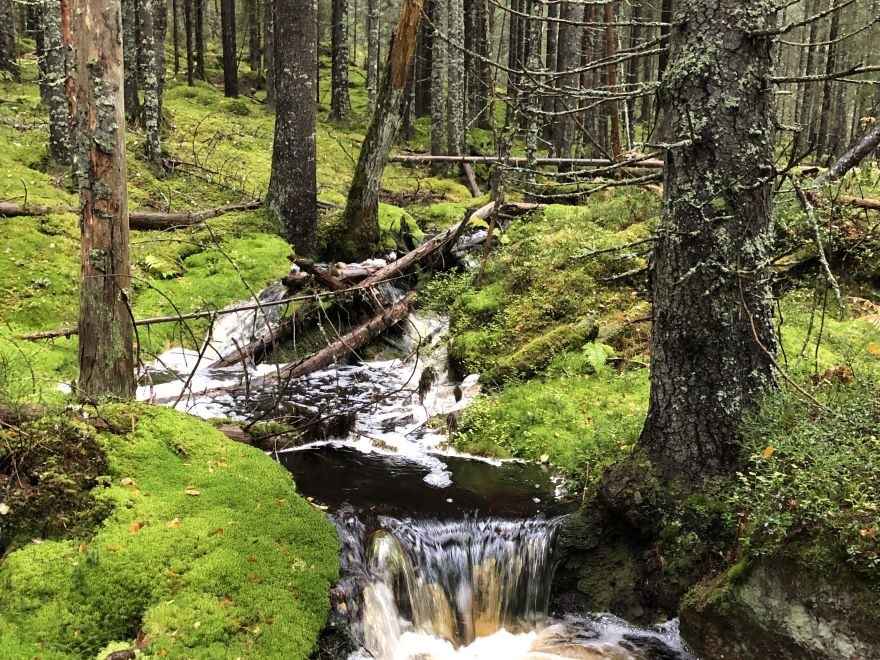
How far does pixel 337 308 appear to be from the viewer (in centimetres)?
1036

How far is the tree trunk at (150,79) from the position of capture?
43.6 ft

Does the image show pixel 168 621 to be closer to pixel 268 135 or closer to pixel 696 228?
pixel 696 228

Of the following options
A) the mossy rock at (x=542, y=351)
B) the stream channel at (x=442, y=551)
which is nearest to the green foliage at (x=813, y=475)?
the stream channel at (x=442, y=551)

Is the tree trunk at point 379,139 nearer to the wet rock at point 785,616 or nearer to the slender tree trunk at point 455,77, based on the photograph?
the slender tree trunk at point 455,77

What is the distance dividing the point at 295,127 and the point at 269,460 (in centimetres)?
788

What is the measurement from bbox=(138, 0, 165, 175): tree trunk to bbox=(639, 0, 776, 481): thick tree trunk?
495 inches

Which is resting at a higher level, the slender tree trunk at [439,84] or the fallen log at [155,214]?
the slender tree trunk at [439,84]

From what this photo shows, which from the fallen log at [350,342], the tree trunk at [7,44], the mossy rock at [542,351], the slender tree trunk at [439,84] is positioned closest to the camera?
the mossy rock at [542,351]

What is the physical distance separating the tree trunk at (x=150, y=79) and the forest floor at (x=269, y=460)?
25.4 inches

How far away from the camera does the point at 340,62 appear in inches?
882

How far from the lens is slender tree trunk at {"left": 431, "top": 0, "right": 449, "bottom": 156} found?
17234mm

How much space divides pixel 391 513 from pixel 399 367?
4.55 m

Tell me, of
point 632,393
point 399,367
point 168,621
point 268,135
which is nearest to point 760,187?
point 632,393

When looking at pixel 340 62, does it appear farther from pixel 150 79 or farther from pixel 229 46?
pixel 150 79
